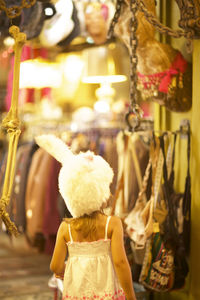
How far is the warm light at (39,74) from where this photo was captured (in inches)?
217

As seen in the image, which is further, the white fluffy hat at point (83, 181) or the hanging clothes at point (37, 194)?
the hanging clothes at point (37, 194)

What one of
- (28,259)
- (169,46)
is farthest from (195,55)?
(28,259)

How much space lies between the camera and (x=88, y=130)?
186 inches

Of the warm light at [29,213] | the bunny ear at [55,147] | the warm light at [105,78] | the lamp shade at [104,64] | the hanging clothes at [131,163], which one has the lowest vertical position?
the warm light at [29,213]

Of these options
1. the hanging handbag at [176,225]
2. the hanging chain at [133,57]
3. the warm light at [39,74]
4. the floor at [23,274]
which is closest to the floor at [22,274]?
the floor at [23,274]

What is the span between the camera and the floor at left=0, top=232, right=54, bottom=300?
162 inches

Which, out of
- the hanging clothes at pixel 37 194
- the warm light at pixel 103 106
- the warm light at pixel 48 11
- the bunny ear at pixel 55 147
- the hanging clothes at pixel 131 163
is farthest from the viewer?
the warm light at pixel 103 106

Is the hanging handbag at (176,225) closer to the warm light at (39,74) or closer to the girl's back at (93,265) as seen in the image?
the girl's back at (93,265)

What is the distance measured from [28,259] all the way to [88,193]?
3764 millimetres

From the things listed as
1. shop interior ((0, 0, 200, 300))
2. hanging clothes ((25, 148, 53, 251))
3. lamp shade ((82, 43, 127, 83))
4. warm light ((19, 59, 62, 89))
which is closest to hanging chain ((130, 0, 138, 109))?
shop interior ((0, 0, 200, 300))

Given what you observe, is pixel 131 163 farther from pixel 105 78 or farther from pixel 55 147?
pixel 55 147

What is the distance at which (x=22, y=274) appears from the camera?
4.82 metres

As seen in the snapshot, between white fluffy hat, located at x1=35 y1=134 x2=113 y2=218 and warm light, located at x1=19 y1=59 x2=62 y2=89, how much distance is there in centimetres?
359

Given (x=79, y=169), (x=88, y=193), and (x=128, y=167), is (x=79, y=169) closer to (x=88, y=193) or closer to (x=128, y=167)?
(x=88, y=193)
